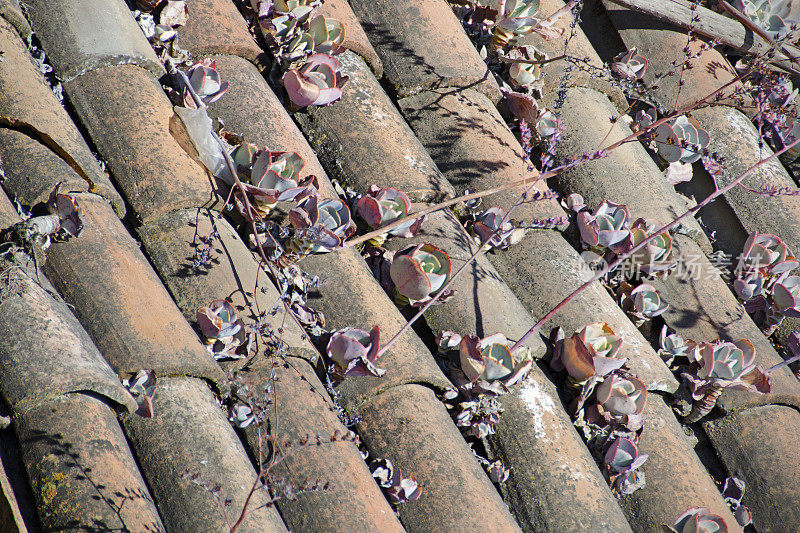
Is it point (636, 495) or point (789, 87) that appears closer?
point (636, 495)

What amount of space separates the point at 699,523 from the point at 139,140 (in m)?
1.83

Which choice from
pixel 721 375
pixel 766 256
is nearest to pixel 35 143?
pixel 721 375

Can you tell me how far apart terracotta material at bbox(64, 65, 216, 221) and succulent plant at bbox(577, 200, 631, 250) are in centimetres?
123

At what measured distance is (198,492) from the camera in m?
1.29

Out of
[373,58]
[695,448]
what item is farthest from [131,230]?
[695,448]

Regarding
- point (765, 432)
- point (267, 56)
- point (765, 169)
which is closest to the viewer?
point (765, 432)

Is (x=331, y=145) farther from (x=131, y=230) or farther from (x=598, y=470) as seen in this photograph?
(x=598, y=470)

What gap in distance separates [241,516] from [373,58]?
162 centimetres

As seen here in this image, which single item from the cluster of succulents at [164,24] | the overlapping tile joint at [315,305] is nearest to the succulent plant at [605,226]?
the overlapping tile joint at [315,305]

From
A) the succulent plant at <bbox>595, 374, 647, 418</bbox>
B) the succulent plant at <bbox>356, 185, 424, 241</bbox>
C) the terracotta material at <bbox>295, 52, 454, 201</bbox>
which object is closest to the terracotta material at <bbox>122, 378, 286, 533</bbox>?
the succulent plant at <bbox>356, 185, 424, 241</bbox>

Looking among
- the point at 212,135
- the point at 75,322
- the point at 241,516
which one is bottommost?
the point at 241,516

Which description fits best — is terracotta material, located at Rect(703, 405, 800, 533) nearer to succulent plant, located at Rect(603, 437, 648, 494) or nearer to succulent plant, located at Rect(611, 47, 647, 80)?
succulent plant, located at Rect(603, 437, 648, 494)

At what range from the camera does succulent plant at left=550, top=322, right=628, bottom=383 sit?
1740mm

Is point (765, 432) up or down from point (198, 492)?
down
